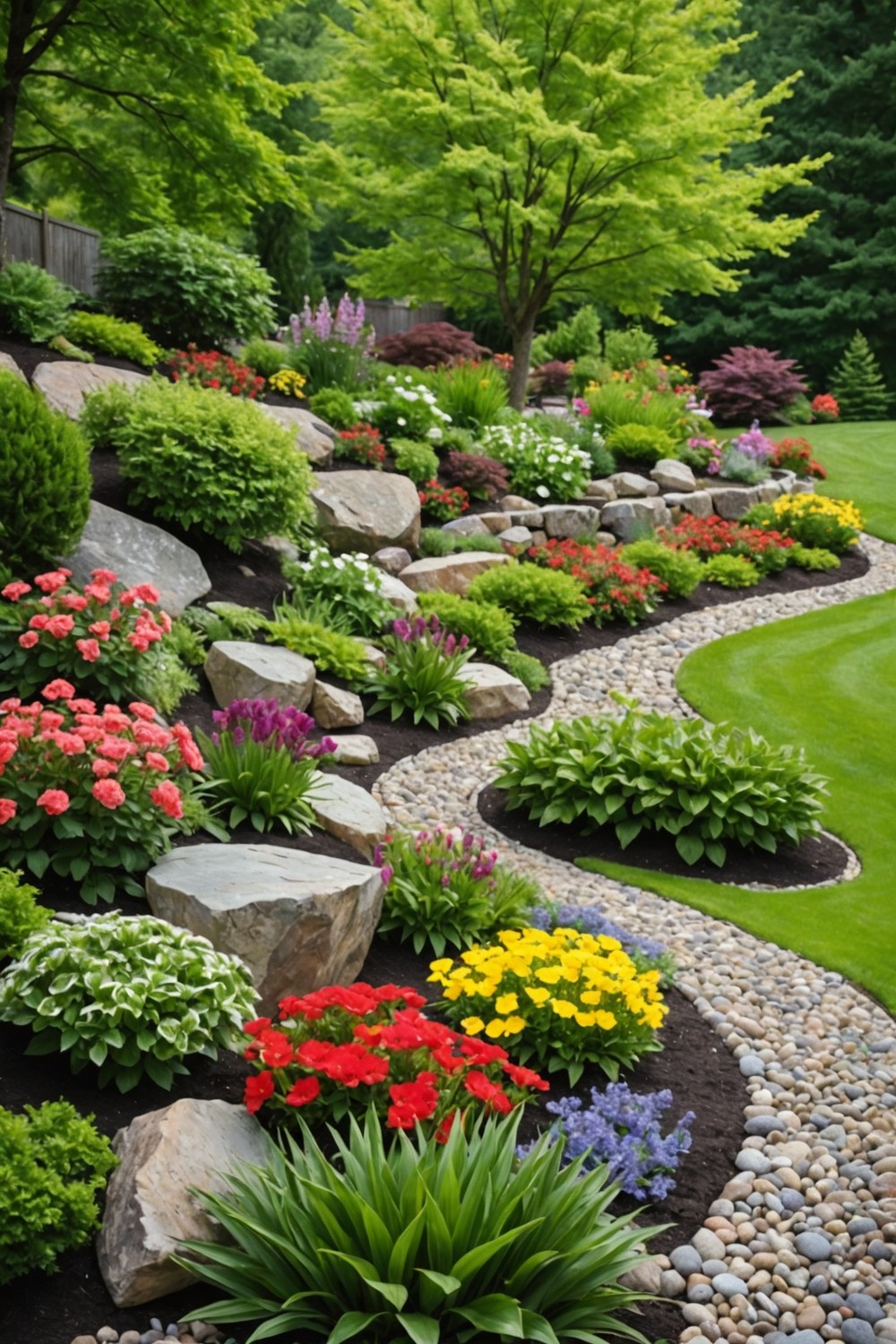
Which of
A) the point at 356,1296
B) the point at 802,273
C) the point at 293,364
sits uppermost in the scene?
the point at 802,273

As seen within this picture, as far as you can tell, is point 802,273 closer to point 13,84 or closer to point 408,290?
point 408,290

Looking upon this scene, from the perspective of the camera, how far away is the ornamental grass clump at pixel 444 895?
5.67 meters

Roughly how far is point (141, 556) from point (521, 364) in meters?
9.56

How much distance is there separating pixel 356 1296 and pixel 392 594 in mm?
7247

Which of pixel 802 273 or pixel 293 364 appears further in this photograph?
pixel 802 273

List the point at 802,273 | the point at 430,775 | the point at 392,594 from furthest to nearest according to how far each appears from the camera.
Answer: the point at 802,273 < the point at 392,594 < the point at 430,775

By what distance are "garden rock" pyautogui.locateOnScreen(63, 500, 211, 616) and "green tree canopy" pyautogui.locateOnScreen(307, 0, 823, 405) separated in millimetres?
7162

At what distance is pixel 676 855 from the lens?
7.33 metres

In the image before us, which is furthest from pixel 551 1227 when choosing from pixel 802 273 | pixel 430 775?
pixel 802 273

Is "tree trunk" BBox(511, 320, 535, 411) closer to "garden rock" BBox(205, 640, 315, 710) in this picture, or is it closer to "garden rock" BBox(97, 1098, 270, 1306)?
"garden rock" BBox(205, 640, 315, 710)

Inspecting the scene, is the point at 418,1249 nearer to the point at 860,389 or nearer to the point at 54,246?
the point at 54,246

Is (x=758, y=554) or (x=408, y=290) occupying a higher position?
(x=408, y=290)

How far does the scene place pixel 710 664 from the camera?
10938 mm

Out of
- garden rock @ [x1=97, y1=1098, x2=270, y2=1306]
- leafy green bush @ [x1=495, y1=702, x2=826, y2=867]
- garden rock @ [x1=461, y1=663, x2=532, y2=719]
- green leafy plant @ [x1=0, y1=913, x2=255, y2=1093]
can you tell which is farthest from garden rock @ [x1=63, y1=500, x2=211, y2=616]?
garden rock @ [x1=97, y1=1098, x2=270, y2=1306]
